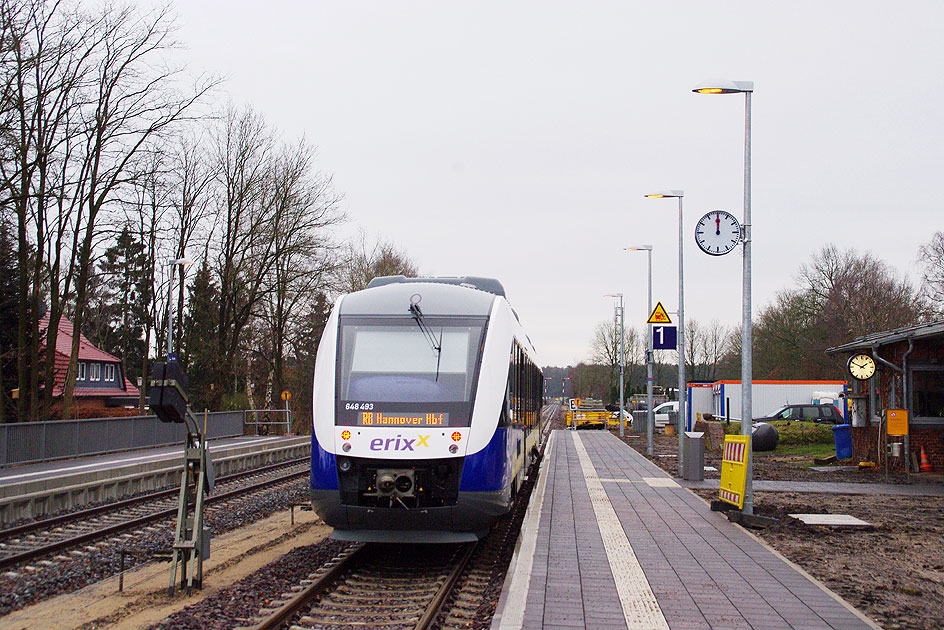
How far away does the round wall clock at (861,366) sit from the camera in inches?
811

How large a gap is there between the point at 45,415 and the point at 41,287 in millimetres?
3657

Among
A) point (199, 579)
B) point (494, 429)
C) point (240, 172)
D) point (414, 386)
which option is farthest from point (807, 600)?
point (240, 172)

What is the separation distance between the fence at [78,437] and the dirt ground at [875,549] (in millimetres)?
13369

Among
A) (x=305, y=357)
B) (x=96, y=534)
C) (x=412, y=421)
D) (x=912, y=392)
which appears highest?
(x=305, y=357)

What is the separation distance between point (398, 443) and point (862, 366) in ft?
50.7

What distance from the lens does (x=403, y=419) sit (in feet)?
29.0

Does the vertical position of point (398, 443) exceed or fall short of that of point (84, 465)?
it exceeds it

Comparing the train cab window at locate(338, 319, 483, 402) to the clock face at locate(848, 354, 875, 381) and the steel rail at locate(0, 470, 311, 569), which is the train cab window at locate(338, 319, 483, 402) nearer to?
the steel rail at locate(0, 470, 311, 569)

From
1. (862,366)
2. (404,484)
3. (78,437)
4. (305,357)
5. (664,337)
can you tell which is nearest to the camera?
(404,484)

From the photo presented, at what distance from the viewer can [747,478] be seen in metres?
12.1

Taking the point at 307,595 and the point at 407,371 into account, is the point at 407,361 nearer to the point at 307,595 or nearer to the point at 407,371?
the point at 407,371

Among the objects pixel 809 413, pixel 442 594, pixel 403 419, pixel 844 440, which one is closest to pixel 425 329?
pixel 403 419

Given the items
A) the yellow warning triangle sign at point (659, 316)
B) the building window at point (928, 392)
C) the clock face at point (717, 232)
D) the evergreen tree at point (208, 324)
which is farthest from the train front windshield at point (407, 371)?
the evergreen tree at point (208, 324)

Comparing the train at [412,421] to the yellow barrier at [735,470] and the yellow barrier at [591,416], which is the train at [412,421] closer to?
the yellow barrier at [735,470]
